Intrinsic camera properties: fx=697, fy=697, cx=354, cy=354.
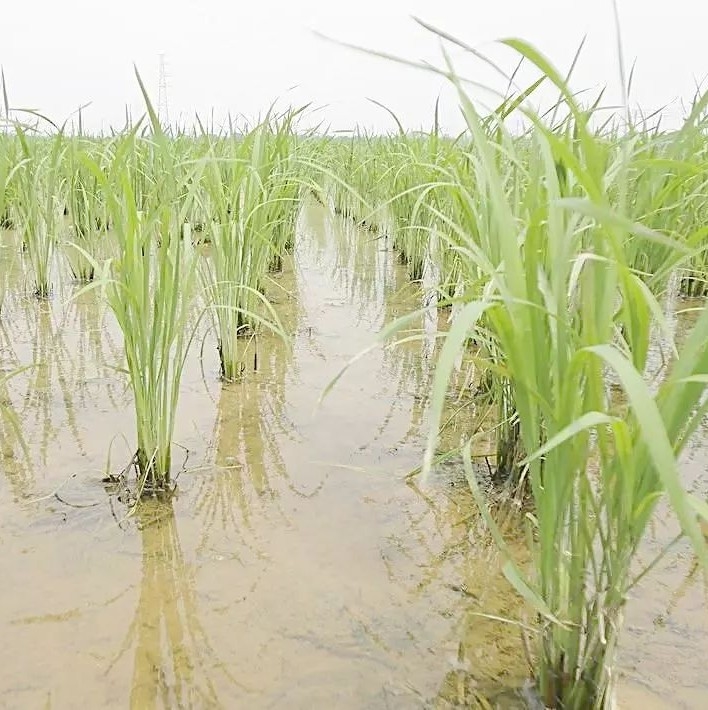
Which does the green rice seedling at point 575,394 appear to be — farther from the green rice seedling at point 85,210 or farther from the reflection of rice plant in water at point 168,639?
the green rice seedling at point 85,210

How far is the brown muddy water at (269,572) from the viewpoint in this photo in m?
0.92

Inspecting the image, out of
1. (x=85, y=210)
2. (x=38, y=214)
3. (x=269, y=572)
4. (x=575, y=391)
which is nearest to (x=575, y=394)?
(x=575, y=391)

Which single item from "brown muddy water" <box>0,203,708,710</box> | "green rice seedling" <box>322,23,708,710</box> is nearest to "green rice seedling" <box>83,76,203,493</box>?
"brown muddy water" <box>0,203,708,710</box>

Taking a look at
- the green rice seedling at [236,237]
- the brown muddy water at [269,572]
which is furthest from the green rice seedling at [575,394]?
the green rice seedling at [236,237]

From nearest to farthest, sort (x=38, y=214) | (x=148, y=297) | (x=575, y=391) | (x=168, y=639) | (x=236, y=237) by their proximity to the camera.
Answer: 1. (x=575, y=391)
2. (x=168, y=639)
3. (x=148, y=297)
4. (x=236, y=237)
5. (x=38, y=214)

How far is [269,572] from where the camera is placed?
114 centimetres

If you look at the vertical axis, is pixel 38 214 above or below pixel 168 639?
above

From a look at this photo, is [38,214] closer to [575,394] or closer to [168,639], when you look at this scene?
[168,639]

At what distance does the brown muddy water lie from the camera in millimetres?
917

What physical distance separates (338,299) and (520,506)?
1786 millimetres

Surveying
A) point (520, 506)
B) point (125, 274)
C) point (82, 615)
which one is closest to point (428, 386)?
point (520, 506)

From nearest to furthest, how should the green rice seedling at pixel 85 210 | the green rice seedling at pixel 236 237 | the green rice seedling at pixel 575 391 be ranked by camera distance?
the green rice seedling at pixel 575 391
the green rice seedling at pixel 236 237
the green rice seedling at pixel 85 210

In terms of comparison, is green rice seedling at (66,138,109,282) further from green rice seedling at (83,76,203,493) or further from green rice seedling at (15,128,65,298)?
green rice seedling at (83,76,203,493)

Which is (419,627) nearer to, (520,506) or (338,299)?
(520,506)
